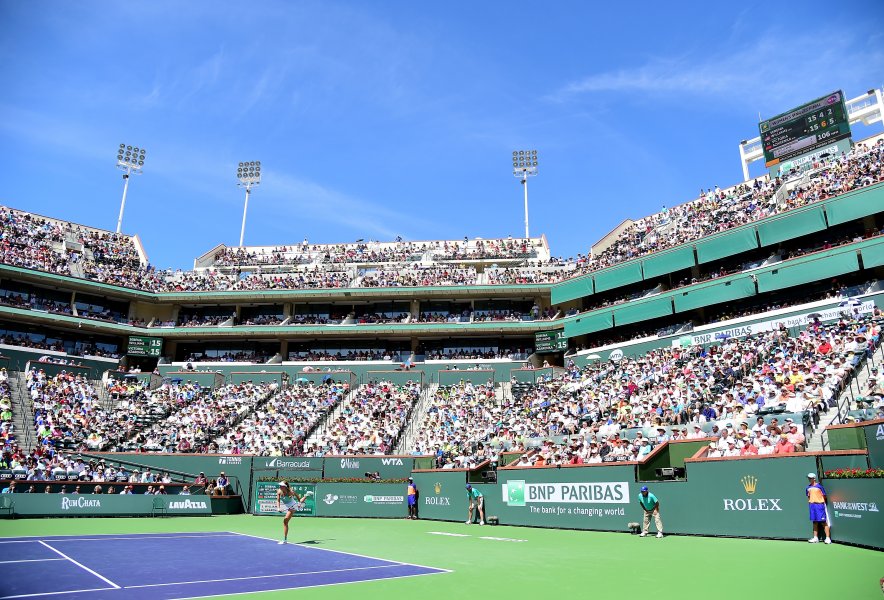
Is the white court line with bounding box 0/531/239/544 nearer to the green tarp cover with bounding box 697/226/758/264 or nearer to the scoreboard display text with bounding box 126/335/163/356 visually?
the green tarp cover with bounding box 697/226/758/264

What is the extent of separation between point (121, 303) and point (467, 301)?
109 ft

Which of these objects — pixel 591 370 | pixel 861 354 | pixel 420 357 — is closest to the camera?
pixel 861 354

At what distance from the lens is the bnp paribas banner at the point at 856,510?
44.8 feet

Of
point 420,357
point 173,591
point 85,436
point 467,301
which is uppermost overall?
point 467,301

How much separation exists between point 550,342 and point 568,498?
2973 centimetres

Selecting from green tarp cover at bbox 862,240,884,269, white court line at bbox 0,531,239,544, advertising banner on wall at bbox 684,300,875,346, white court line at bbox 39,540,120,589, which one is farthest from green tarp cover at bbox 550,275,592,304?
white court line at bbox 39,540,120,589

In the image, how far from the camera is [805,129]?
1928 inches

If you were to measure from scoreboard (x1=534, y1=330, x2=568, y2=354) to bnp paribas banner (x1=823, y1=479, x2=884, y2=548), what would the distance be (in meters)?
36.1

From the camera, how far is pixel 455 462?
1278 inches

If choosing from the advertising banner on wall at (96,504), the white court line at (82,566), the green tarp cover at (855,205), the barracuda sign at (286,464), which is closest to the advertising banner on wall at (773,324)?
the green tarp cover at (855,205)

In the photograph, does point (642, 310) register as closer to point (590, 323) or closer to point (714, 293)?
point (590, 323)

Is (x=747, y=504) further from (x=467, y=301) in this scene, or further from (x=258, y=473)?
(x=467, y=301)

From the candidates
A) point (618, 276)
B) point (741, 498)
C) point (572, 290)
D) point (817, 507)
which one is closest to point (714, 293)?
point (618, 276)

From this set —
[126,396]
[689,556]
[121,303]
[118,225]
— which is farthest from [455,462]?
[118,225]
